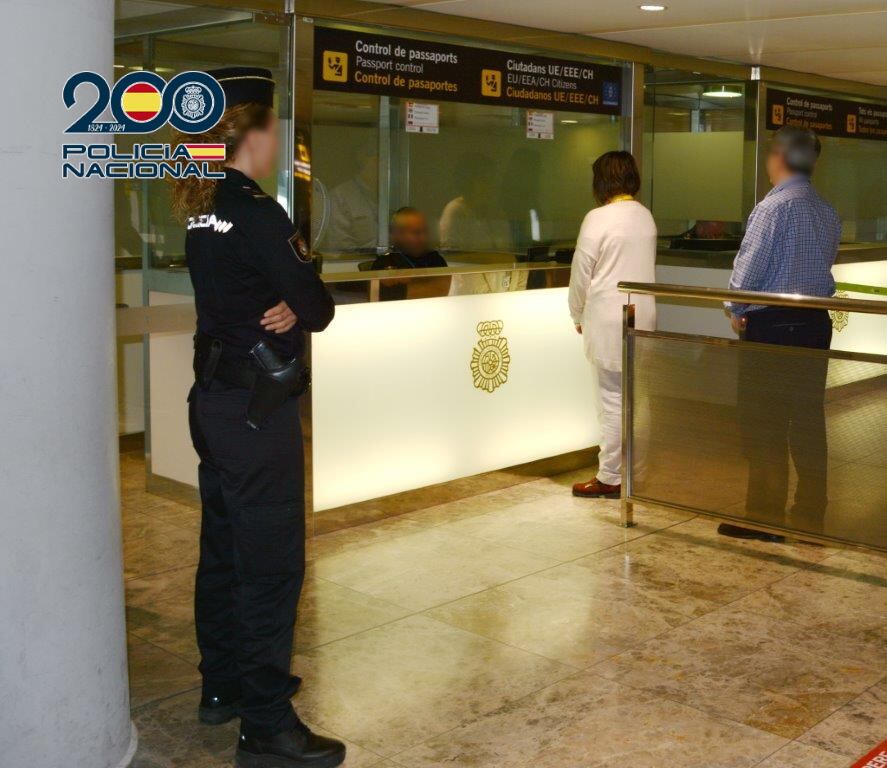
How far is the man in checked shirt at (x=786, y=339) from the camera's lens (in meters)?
4.68

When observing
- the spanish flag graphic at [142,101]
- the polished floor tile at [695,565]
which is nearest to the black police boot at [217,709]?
the polished floor tile at [695,565]

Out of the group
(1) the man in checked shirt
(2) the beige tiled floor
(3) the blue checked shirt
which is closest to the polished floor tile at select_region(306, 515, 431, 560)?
(2) the beige tiled floor

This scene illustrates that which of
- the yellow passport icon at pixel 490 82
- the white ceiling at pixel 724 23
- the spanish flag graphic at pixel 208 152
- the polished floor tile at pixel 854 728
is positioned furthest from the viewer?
the yellow passport icon at pixel 490 82

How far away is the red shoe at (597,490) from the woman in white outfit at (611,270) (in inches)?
6.0

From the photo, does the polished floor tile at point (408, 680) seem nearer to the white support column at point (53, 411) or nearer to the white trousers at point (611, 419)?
the white support column at point (53, 411)

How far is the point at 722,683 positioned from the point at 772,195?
233cm

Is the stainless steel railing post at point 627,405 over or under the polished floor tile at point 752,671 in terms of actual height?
over

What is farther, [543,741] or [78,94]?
[543,741]

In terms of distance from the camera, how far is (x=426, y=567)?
190 inches

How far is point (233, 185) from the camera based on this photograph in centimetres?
298

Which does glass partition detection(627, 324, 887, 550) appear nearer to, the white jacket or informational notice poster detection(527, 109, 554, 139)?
the white jacket

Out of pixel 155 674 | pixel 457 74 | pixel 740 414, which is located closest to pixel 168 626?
pixel 155 674

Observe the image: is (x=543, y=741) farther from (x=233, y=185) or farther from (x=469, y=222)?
(x=469, y=222)

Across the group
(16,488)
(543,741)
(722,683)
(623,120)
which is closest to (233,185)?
(16,488)
